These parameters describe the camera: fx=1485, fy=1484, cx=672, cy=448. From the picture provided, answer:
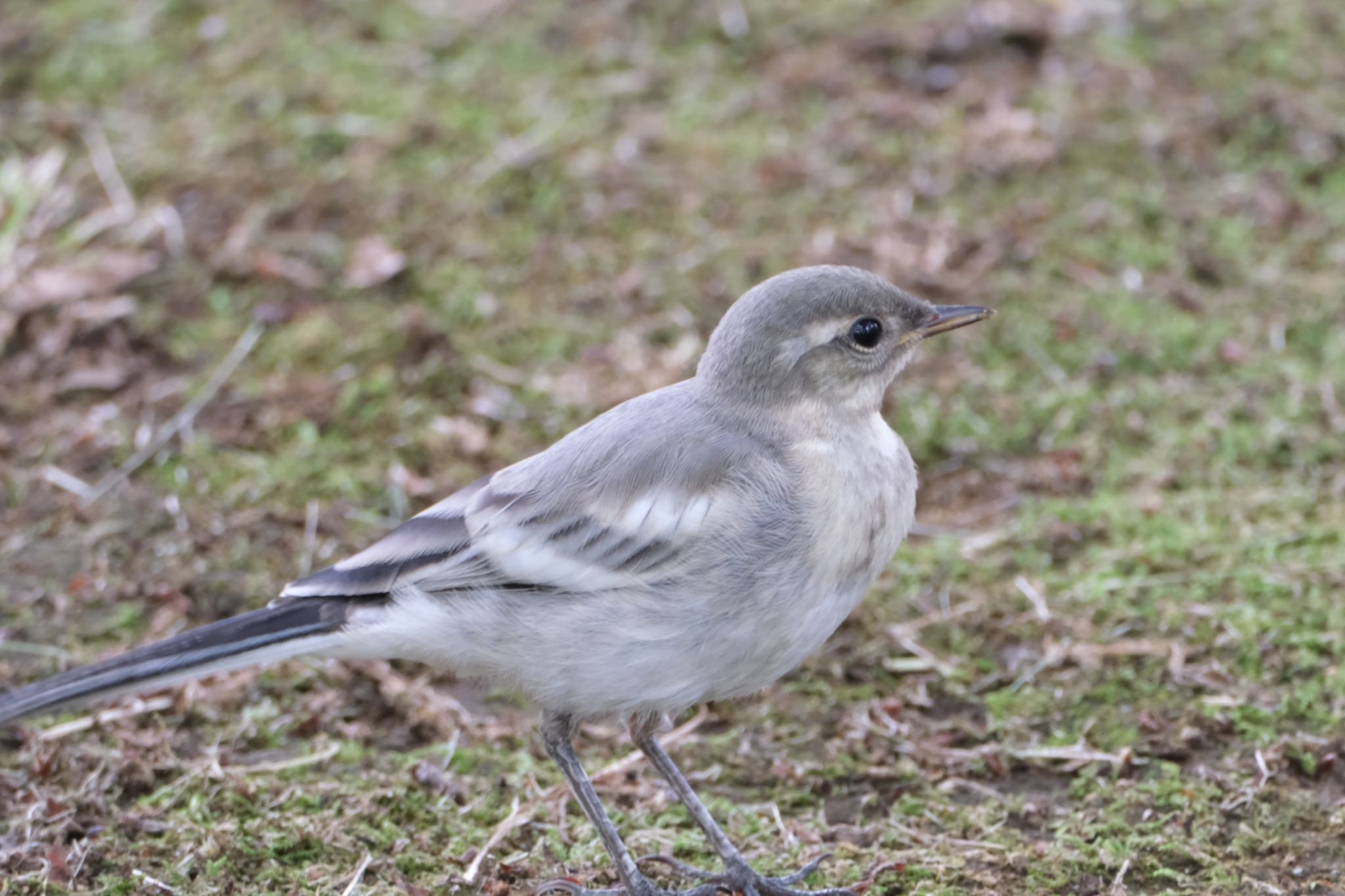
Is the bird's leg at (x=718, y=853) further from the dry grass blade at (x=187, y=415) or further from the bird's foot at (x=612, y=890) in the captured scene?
the dry grass blade at (x=187, y=415)

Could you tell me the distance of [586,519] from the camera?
4582mm

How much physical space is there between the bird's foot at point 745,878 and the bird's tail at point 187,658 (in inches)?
51.7

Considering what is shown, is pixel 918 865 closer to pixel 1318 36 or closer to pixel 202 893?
pixel 202 893

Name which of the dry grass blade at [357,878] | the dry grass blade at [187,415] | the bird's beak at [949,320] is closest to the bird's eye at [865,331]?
the bird's beak at [949,320]

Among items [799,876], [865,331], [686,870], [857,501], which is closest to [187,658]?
[686,870]

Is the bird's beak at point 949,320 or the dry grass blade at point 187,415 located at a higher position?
the bird's beak at point 949,320

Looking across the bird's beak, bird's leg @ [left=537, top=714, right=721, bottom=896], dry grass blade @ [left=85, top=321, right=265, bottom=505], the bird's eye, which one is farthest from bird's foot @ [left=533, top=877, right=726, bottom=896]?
dry grass blade @ [left=85, top=321, right=265, bottom=505]

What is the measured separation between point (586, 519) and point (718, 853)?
116cm

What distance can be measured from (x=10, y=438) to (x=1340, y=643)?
5.79m

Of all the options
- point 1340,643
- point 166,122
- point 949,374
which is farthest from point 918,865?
point 166,122

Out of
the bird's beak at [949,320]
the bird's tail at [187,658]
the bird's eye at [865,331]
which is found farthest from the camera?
the bird's beak at [949,320]

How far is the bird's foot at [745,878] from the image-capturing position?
4598 millimetres

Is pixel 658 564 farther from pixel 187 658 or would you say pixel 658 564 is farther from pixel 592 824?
pixel 187 658

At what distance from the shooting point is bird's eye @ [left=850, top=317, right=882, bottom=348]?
489 centimetres
